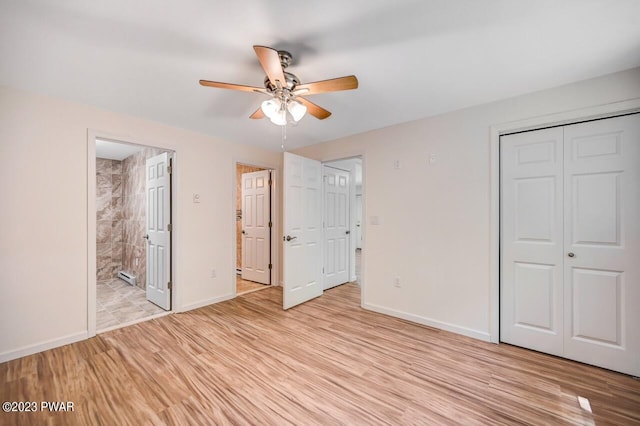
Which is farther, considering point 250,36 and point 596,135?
point 596,135

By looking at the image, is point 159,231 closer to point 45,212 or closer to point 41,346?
point 45,212

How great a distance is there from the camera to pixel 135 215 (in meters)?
4.68

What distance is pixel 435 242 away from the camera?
295 cm

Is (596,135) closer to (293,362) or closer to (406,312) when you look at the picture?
(406,312)

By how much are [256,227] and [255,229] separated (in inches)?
1.9

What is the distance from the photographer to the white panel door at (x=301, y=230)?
346 cm

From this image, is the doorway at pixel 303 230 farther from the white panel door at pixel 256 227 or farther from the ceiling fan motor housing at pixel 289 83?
the ceiling fan motor housing at pixel 289 83

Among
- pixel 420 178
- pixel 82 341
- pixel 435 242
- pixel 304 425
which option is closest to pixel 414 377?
pixel 304 425

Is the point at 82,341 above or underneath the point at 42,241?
underneath

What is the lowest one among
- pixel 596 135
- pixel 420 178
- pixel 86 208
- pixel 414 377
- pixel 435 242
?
pixel 414 377

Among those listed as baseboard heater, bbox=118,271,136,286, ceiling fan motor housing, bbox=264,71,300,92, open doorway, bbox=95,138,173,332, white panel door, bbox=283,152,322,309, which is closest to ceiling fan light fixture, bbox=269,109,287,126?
ceiling fan motor housing, bbox=264,71,300,92

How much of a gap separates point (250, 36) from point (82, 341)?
128 inches

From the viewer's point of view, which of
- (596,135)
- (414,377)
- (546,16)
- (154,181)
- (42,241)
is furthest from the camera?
(154,181)

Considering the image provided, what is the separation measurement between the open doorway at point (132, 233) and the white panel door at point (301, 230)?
5.13 ft
